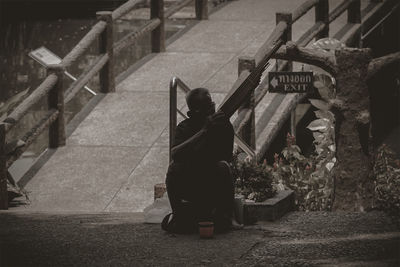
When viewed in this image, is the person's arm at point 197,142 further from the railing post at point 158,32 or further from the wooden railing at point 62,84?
the railing post at point 158,32

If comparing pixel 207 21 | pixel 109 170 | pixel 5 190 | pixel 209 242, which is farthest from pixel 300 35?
pixel 209 242

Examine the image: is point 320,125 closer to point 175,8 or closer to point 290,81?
point 290,81

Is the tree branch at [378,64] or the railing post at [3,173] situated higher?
the tree branch at [378,64]

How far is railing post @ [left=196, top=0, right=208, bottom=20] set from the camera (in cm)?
1745

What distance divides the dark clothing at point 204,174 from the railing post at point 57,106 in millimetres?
4646

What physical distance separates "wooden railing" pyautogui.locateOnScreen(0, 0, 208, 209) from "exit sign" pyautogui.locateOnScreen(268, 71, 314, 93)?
9.15ft

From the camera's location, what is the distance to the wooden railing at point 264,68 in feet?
28.0

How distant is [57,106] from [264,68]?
15.0ft

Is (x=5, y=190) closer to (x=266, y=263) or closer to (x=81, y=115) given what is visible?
(x=81, y=115)

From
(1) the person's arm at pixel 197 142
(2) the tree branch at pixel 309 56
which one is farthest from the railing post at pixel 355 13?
(1) the person's arm at pixel 197 142

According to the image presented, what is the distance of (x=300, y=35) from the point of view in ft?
52.6

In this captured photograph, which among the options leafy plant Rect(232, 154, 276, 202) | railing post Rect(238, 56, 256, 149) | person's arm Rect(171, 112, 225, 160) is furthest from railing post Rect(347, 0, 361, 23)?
person's arm Rect(171, 112, 225, 160)

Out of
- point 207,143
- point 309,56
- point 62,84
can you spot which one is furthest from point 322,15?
point 207,143

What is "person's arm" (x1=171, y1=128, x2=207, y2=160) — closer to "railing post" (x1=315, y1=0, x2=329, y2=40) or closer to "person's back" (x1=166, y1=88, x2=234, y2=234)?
"person's back" (x1=166, y1=88, x2=234, y2=234)
